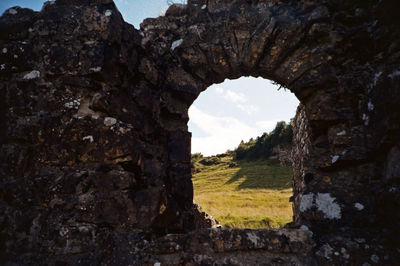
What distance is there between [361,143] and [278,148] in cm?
2531

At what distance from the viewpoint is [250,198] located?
12398 millimetres

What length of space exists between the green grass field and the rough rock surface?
5020 millimetres

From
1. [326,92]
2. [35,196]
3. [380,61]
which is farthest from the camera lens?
[326,92]

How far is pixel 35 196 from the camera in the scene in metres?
1.89

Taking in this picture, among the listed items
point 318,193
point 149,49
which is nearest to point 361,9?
point 318,193

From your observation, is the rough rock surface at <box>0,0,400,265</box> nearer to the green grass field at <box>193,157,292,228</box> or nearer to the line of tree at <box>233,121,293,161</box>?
the green grass field at <box>193,157,292,228</box>

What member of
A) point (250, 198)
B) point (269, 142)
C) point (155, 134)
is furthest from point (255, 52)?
point (269, 142)

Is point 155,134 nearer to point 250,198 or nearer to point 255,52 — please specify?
point 255,52

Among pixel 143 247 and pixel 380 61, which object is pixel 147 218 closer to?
pixel 143 247

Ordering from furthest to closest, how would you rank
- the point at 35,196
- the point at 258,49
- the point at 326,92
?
the point at 258,49 < the point at 326,92 < the point at 35,196

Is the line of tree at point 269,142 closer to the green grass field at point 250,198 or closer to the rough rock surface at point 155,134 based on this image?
the green grass field at point 250,198

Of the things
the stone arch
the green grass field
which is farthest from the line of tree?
the stone arch

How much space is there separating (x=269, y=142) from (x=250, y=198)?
17906mm

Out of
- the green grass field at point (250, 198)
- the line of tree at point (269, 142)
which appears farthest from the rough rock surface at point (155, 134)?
the line of tree at point (269, 142)
